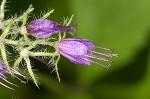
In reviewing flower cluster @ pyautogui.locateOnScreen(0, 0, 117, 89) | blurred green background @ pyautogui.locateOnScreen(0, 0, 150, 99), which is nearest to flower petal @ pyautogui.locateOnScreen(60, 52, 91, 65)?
flower cluster @ pyautogui.locateOnScreen(0, 0, 117, 89)

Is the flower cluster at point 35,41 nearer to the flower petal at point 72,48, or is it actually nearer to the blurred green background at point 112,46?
the flower petal at point 72,48

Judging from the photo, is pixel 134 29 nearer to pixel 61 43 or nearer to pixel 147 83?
pixel 147 83

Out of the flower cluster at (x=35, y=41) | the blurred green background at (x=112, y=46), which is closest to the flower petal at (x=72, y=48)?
the flower cluster at (x=35, y=41)

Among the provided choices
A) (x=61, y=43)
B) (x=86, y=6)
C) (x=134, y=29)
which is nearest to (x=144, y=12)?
(x=134, y=29)

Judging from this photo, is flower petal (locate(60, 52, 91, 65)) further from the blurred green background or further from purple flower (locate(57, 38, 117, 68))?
the blurred green background

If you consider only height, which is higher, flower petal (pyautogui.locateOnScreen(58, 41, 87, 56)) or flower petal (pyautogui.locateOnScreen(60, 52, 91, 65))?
flower petal (pyautogui.locateOnScreen(58, 41, 87, 56))

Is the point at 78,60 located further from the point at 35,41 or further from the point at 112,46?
the point at 112,46

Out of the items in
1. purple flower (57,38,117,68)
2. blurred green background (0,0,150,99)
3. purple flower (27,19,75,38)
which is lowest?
blurred green background (0,0,150,99)
